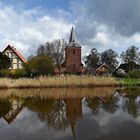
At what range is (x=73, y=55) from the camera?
64938mm

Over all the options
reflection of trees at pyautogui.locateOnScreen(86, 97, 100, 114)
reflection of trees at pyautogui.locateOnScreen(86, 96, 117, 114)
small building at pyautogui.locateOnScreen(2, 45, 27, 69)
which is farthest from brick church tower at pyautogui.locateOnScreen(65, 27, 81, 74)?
reflection of trees at pyautogui.locateOnScreen(86, 97, 100, 114)

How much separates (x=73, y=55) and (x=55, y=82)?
36.8 metres

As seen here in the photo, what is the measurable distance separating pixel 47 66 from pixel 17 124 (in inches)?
1428

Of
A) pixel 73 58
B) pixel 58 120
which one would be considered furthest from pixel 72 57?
pixel 58 120

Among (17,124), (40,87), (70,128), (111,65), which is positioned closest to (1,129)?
(17,124)

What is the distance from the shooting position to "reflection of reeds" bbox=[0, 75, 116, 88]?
28000mm

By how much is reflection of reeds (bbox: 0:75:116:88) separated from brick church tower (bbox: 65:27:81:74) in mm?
31315

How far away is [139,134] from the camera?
7098mm

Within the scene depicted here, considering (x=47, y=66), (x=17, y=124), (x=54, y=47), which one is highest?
(x=54, y=47)

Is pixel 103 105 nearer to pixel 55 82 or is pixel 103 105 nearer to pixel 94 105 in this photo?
pixel 94 105

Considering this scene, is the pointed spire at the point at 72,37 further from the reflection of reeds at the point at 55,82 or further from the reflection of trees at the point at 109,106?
the reflection of trees at the point at 109,106

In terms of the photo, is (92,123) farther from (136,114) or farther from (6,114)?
(6,114)

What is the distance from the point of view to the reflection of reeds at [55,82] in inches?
1102

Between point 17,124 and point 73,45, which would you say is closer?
point 17,124
